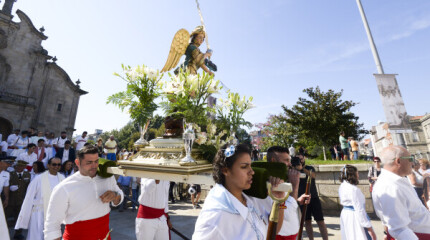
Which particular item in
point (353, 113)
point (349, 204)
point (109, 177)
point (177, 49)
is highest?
point (353, 113)

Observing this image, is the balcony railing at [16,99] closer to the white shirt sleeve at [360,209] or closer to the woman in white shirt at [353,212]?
the woman in white shirt at [353,212]

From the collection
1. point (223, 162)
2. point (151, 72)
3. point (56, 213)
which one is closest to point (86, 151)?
point (56, 213)

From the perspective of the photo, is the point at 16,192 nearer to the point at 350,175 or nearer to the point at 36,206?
the point at 36,206

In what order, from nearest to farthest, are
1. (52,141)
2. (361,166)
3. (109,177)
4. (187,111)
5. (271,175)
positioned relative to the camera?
(271,175) → (187,111) → (109,177) → (361,166) → (52,141)

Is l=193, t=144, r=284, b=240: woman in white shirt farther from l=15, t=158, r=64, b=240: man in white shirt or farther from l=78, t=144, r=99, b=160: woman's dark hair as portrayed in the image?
l=15, t=158, r=64, b=240: man in white shirt

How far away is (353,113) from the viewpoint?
1450 centimetres

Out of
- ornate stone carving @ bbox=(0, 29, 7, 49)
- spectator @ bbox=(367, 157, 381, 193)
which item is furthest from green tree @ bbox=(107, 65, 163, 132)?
ornate stone carving @ bbox=(0, 29, 7, 49)

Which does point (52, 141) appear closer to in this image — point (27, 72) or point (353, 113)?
point (27, 72)

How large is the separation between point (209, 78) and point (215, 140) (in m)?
0.89

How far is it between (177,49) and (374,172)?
796 centimetres

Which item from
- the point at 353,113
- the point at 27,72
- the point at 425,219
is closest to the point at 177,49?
the point at 425,219

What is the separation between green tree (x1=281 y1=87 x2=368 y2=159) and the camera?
1416 cm

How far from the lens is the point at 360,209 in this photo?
12.4 ft

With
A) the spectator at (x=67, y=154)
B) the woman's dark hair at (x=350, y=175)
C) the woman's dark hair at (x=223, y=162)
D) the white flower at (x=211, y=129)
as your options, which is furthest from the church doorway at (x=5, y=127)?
the woman's dark hair at (x=350, y=175)
